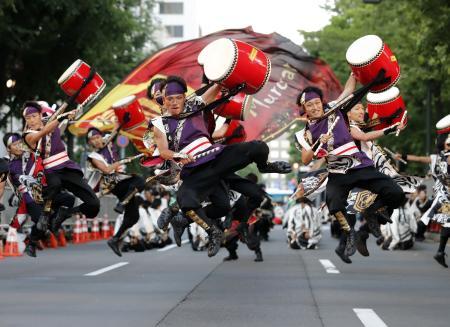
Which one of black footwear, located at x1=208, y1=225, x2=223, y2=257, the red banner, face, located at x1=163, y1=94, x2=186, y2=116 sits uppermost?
the red banner

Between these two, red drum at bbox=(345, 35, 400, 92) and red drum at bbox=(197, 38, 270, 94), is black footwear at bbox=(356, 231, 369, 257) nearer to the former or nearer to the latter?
red drum at bbox=(345, 35, 400, 92)

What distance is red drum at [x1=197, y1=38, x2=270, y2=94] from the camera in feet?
42.6

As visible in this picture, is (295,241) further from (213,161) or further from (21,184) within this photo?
(213,161)

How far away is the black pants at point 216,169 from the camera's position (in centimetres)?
1334

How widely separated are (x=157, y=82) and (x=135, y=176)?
3.33 m

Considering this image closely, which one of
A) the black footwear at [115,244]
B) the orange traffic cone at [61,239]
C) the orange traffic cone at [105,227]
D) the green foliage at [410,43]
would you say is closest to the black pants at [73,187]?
the black footwear at [115,244]

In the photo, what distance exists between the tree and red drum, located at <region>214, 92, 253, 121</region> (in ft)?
52.6

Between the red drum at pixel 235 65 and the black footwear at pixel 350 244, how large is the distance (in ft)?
8.08

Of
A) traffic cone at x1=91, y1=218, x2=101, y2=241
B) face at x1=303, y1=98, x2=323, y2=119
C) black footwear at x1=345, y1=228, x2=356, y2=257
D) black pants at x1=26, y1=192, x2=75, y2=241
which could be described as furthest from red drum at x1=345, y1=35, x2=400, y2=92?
traffic cone at x1=91, y1=218, x2=101, y2=241

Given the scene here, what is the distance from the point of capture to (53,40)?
1298 inches

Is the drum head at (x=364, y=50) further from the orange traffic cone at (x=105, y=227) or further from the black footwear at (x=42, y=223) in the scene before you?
the orange traffic cone at (x=105, y=227)

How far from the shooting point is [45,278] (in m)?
17.2

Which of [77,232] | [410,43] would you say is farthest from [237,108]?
[410,43]

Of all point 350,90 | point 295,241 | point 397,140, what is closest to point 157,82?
point 350,90
